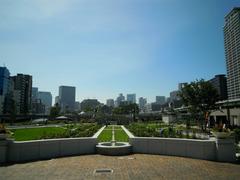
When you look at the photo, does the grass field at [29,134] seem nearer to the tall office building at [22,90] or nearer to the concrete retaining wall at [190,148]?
the concrete retaining wall at [190,148]

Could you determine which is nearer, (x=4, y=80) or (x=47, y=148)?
(x=47, y=148)

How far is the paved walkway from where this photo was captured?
9023 millimetres

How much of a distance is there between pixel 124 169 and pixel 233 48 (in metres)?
78.7

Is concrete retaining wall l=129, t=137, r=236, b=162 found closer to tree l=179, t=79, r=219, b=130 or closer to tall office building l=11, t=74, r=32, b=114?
tree l=179, t=79, r=219, b=130

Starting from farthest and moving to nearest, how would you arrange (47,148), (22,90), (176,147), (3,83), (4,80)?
(22,90)
(3,83)
(4,80)
(176,147)
(47,148)

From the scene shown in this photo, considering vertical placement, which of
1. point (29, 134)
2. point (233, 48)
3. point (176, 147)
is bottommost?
point (29, 134)

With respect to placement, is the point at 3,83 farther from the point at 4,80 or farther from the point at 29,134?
the point at 29,134

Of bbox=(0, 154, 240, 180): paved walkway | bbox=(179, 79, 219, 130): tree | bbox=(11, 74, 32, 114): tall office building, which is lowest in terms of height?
bbox=(0, 154, 240, 180): paved walkway

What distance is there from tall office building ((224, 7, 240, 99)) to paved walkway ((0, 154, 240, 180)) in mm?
69945

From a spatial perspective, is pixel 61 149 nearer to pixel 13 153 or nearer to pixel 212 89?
pixel 13 153

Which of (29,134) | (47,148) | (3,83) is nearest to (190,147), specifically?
(47,148)

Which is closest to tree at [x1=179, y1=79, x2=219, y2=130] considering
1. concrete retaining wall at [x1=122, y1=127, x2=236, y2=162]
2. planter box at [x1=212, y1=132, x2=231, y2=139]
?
concrete retaining wall at [x1=122, y1=127, x2=236, y2=162]

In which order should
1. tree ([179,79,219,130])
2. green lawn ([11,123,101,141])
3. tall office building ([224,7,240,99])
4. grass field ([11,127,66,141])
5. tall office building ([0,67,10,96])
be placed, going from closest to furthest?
green lawn ([11,123,101,141]) < grass field ([11,127,66,141]) < tree ([179,79,219,130]) < tall office building ([224,7,240,99]) < tall office building ([0,67,10,96])

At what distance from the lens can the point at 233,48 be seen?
3054 inches
